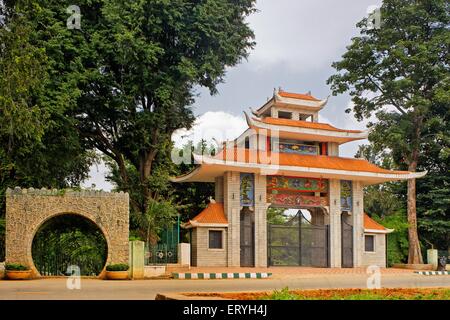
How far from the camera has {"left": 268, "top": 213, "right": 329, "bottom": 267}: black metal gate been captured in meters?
27.6

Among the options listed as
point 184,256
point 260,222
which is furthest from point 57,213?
point 260,222

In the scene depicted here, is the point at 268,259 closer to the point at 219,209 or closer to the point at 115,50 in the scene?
the point at 219,209

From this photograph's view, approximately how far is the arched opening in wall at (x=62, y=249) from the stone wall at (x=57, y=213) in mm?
618

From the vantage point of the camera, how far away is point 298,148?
96.8 ft

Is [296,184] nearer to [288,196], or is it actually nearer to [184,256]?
[288,196]

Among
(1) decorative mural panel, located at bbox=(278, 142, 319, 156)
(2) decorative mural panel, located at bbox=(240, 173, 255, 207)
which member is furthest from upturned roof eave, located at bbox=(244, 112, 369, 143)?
(2) decorative mural panel, located at bbox=(240, 173, 255, 207)

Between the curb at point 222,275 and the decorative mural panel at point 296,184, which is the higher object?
the decorative mural panel at point 296,184

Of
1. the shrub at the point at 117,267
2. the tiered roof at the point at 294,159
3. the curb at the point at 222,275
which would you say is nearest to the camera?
the shrub at the point at 117,267

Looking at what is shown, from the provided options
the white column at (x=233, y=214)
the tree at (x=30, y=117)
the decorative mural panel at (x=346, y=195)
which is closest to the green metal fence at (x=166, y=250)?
the white column at (x=233, y=214)

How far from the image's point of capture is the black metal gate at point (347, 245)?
28.7 metres

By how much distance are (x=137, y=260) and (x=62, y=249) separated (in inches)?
315

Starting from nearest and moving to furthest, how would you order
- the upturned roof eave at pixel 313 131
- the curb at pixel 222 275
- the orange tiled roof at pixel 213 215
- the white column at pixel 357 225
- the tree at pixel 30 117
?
the tree at pixel 30 117 < the curb at pixel 222 275 < the orange tiled roof at pixel 213 215 < the upturned roof eave at pixel 313 131 < the white column at pixel 357 225

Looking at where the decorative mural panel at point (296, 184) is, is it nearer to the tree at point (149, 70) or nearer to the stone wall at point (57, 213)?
the tree at point (149, 70)

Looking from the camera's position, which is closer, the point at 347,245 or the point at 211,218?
the point at 211,218
